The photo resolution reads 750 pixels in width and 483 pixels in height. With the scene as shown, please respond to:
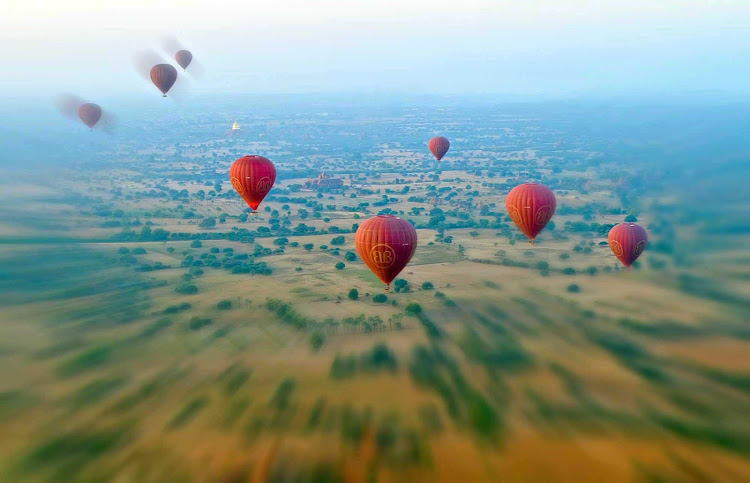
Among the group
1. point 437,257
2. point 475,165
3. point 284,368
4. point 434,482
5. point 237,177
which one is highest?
point 475,165

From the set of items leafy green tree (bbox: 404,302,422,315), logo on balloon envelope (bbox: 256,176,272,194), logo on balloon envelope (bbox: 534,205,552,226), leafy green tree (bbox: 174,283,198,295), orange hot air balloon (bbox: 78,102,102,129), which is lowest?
leafy green tree (bbox: 404,302,422,315)

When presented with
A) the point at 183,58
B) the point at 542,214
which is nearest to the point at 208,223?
the point at 183,58

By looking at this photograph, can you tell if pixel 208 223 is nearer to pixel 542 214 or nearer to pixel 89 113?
pixel 89 113

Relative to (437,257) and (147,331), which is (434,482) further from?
(437,257)

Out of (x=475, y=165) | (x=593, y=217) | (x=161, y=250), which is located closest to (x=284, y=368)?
(x=161, y=250)

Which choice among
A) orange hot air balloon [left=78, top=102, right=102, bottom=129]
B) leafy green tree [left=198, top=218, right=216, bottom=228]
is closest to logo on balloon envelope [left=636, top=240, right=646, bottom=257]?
leafy green tree [left=198, top=218, right=216, bottom=228]

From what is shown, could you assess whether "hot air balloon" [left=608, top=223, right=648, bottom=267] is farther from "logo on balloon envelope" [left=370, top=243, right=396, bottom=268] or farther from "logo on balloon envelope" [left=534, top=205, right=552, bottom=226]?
"logo on balloon envelope" [left=370, top=243, right=396, bottom=268]
